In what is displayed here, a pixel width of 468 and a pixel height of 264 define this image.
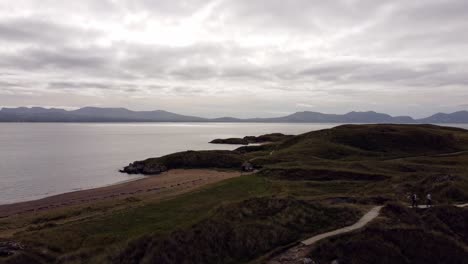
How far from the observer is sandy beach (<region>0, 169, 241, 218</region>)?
5638cm

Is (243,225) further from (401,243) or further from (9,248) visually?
(9,248)

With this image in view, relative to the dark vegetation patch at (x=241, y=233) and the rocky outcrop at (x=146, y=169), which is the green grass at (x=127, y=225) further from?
the rocky outcrop at (x=146, y=169)

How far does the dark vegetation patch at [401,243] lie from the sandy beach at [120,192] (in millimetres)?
36153

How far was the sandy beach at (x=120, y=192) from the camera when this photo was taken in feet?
185

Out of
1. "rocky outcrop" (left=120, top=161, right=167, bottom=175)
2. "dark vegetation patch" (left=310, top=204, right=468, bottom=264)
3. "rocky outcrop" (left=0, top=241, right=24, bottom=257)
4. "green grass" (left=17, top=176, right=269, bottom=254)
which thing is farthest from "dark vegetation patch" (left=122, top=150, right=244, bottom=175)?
"rocky outcrop" (left=0, top=241, right=24, bottom=257)

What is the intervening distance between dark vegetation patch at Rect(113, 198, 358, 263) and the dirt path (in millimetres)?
1296

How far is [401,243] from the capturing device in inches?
1172

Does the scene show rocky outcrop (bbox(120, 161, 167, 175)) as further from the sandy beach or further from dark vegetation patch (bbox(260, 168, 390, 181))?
dark vegetation patch (bbox(260, 168, 390, 181))

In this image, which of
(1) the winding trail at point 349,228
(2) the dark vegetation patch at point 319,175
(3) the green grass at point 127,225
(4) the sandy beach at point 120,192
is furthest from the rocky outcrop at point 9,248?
(2) the dark vegetation patch at point 319,175

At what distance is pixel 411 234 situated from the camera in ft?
101

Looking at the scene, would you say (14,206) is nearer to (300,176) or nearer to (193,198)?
(193,198)

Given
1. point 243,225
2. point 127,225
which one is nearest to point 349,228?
point 243,225

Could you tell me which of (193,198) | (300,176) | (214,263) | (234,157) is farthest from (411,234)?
(234,157)

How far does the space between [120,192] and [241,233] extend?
42.1m
